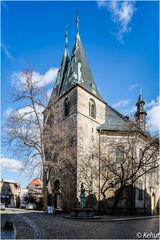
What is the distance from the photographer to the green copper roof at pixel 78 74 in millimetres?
33312

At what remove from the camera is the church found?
86.5ft

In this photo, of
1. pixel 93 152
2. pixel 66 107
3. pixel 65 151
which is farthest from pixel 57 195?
pixel 66 107

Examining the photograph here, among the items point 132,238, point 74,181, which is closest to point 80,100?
point 74,181

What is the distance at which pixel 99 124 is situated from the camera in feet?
109

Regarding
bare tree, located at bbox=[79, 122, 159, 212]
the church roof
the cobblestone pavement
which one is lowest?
the cobblestone pavement

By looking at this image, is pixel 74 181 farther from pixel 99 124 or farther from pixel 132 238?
pixel 132 238

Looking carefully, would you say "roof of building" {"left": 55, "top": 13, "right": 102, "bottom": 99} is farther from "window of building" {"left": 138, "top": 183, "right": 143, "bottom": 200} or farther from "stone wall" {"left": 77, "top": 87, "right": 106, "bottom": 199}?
"window of building" {"left": 138, "top": 183, "right": 143, "bottom": 200}

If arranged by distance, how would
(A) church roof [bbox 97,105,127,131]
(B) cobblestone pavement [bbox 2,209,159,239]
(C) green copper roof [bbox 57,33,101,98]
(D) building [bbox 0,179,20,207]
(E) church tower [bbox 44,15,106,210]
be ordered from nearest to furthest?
(B) cobblestone pavement [bbox 2,209,159,239] → (E) church tower [bbox 44,15,106,210] → (A) church roof [bbox 97,105,127,131] → (C) green copper roof [bbox 57,33,101,98] → (D) building [bbox 0,179,20,207]

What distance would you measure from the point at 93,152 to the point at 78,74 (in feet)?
33.6

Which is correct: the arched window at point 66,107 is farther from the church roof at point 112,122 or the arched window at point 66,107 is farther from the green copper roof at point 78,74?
the church roof at point 112,122

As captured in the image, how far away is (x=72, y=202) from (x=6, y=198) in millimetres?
45903

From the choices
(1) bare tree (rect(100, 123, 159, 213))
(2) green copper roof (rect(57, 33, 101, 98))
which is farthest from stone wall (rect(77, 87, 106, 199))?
(2) green copper roof (rect(57, 33, 101, 98))

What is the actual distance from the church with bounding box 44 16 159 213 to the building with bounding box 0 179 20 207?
1608 inches

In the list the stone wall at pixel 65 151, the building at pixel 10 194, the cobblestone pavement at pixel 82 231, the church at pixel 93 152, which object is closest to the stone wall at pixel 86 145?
the church at pixel 93 152
